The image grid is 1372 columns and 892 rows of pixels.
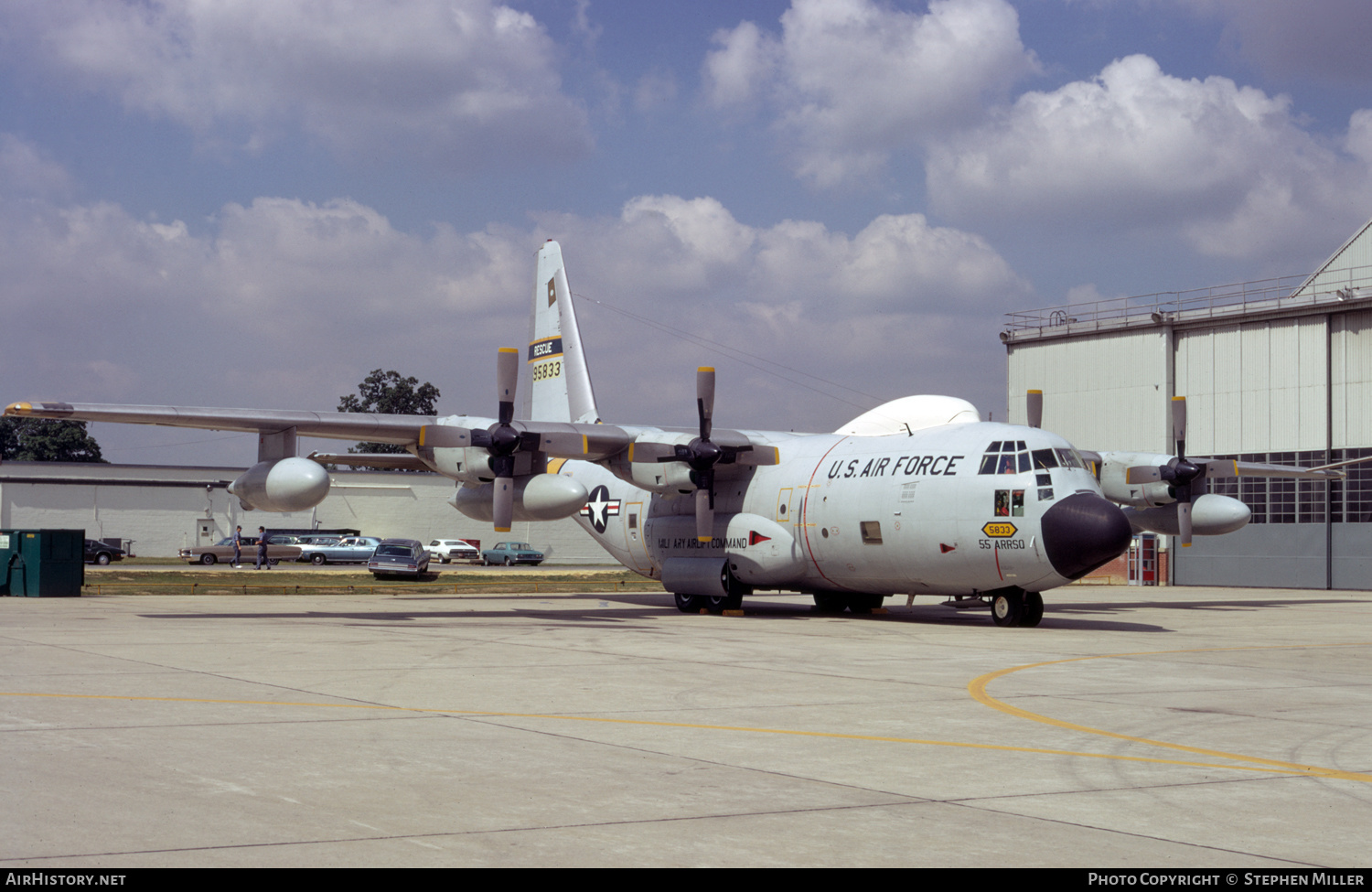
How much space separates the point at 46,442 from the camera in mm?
117688

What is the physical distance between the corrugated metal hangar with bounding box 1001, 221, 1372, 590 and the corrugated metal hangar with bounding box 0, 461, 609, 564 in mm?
28910

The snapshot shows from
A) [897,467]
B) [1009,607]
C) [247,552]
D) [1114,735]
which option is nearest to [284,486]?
[897,467]

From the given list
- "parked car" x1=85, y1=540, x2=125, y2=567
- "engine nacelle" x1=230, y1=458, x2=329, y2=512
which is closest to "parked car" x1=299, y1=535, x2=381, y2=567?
"parked car" x1=85, y1=540, x2=125, y2=567

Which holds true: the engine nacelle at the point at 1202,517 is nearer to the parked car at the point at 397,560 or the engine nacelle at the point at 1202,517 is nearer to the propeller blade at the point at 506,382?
the propeller blade at the point at 506,382

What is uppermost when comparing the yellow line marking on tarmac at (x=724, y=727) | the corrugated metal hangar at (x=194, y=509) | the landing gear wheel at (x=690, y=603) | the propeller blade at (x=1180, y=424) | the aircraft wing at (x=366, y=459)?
the propeller blade at (x=1180, y=424)

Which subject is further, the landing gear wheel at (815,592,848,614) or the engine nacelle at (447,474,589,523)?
the landing gear wheel at (815,592,848,614)

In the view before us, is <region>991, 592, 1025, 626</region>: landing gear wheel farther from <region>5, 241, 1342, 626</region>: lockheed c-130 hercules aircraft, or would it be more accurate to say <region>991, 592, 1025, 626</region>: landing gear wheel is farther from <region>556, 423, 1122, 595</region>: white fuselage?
<region>556, 423, 1122, 595</region>: white fuselage

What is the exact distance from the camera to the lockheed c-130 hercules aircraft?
22094 mm

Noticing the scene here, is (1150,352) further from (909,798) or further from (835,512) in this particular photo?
(909,798)

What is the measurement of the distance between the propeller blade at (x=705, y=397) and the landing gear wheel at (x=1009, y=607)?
23.0ft

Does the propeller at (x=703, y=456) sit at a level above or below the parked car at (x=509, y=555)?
above

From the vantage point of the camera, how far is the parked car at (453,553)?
222 feet

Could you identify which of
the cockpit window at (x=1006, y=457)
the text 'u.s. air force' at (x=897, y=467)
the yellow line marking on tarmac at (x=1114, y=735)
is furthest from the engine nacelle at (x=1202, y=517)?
the yellow line marking on tarmac at (x=1114, y=735)

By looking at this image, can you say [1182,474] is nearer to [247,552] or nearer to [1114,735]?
[1114,735]
